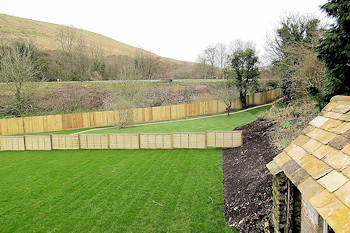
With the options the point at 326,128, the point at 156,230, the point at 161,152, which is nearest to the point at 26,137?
the point at 161,152

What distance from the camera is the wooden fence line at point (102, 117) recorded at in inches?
980

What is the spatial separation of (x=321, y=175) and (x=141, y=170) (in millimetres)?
9895

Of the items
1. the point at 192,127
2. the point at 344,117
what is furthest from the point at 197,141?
the point at 344,117

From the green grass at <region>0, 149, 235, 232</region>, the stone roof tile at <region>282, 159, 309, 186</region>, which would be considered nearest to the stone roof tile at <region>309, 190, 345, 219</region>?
the stone roof tile at <region>282, 159, 309, 186</region>

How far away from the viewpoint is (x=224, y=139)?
47.1ft

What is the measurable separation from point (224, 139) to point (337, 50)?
26.3 feet

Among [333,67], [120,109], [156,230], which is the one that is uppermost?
[333,67]

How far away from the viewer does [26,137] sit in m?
17.2

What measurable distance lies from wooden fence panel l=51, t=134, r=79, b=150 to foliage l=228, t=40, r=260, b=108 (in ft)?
68.4

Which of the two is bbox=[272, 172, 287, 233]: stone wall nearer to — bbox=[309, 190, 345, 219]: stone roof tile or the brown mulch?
the brown mulch

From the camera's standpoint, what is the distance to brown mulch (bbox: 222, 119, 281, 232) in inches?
226

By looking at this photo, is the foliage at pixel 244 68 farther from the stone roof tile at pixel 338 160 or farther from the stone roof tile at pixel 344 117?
the stone roof tile at pixel 338 160

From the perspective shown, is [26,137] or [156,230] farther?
[26,137]

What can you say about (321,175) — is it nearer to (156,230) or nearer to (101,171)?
(156,230)
